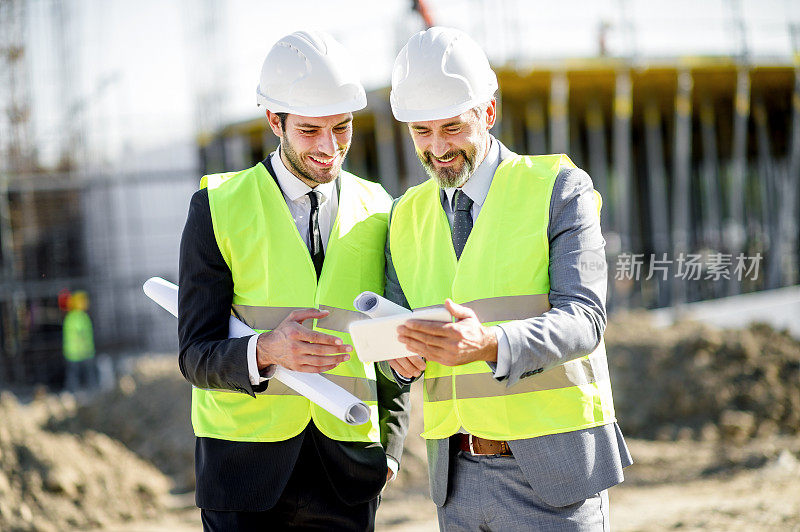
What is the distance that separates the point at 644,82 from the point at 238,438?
15.1 meters

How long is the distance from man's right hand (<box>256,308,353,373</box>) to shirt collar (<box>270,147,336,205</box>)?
56cm

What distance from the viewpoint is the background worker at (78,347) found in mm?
15695

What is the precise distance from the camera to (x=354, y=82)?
2.82m

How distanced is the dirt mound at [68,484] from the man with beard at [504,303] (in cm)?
581

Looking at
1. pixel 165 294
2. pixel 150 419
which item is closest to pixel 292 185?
pixel 165 294

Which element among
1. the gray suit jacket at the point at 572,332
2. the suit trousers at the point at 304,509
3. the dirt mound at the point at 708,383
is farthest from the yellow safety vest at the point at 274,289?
the dirt mound at the point at 708,383

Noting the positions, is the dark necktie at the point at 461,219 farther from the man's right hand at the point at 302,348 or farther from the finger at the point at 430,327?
the finger at the point at 430,327

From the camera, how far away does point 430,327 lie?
2.03 meters

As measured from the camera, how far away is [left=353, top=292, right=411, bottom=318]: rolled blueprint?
228 centimetres

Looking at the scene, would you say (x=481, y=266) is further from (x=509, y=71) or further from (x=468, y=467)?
(x=509, y=71)

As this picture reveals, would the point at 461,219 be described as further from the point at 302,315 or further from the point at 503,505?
the point at 503,505

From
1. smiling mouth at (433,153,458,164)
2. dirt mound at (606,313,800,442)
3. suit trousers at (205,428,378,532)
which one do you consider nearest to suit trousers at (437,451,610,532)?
suit trousers at (205,428,378,532)

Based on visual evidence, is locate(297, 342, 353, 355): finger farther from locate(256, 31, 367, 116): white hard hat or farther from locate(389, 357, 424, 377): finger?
locate(256, 31, 367, 116): white hard hat

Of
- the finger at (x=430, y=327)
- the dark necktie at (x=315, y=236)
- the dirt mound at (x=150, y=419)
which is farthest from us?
the dirt mound at (x=150, y=419)
